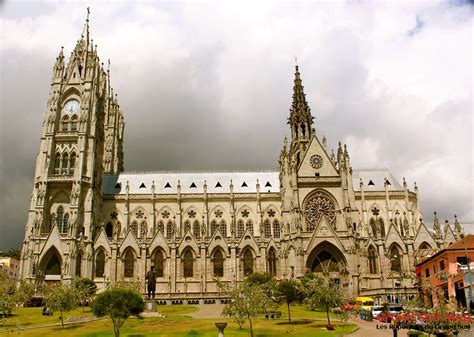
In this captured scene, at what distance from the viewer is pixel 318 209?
215 ft

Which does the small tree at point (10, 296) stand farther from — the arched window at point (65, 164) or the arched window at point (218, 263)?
the arched window at point (218, 263)

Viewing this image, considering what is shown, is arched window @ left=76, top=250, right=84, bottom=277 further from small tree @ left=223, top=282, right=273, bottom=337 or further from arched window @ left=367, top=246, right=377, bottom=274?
arched window @ left=367, top=246, right=377, bottom=274

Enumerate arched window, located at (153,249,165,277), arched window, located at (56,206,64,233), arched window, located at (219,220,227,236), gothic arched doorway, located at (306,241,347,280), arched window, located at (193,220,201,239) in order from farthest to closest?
1. arched window, located at (193,220,201,239)
2. arched window, located at (219,220,227,236)
3. arched window, located at (56,206,64,233)
4. arched window, located at (153,249,165,277)
5. gothic arched doorway, located at (306,241,347,280)

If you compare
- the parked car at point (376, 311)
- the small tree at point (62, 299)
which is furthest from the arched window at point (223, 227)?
the parked car at point (376, 311)

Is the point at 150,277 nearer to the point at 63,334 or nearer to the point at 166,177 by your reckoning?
the point at 63,334

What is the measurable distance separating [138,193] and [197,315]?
37714 millimetres

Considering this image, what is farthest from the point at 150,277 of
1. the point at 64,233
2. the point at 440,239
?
the point at 440,239

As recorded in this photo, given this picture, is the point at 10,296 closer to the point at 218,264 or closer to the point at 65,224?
the point at 65,224

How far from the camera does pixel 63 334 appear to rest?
104ft

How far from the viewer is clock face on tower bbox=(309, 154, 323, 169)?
67.2 metres

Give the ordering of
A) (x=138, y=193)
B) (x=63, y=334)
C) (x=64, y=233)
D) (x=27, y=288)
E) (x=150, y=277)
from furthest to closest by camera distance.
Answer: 1. (x=138, y=193)
2. (x=64, y=233)
3. (x=27, y=288)
4. (x=150, y=277)
5. (x=63, y=334)

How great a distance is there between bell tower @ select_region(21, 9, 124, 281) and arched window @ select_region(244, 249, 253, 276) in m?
22.3

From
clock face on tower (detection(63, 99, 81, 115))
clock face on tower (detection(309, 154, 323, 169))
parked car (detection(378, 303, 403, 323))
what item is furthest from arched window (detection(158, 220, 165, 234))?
parked car (detection(378, 303, 403, 323))

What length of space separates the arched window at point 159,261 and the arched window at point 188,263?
3.29 meters
